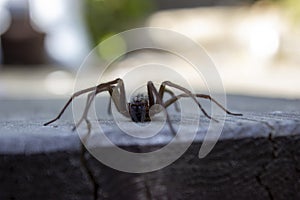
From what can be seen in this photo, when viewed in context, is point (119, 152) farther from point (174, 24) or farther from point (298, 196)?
point (174, 24)

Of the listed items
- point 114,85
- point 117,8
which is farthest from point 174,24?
point 114,85

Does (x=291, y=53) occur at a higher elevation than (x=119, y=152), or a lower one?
higher

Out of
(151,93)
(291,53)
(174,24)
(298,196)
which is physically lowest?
(298,196)

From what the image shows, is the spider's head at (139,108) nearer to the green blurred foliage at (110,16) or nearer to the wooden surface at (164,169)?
the wooden surface at (164,169)

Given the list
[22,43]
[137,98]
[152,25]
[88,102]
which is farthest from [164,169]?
[152,25]

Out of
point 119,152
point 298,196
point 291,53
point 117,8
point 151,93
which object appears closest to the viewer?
point 119,152

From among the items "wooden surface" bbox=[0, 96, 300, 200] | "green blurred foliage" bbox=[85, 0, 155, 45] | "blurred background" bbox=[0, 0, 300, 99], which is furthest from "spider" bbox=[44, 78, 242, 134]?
"green blurred foliage" bbox=[85, 0, 155, 45]

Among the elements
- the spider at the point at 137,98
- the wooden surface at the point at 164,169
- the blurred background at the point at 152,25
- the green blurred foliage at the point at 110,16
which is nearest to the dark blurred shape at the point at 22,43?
the blurred background at the point at 152,25
